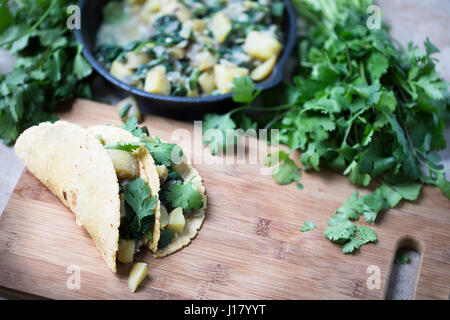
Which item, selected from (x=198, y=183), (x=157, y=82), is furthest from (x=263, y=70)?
(x=198, y=183)

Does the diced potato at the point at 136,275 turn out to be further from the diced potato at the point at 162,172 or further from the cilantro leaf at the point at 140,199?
the diced potato at the point at 162,172

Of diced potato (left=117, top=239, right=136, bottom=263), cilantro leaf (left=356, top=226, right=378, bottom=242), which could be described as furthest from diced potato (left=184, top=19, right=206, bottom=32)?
cilantro leaf (left=356, top=226, right=378, bottom=242)

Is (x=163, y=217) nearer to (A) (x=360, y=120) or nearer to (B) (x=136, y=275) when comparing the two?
(B) (x=136, y=275)

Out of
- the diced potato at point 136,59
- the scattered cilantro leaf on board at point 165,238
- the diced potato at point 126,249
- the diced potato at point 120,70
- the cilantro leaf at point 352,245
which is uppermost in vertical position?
the diced potato at point 136,59

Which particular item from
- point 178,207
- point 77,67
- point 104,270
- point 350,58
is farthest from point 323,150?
point 77,67

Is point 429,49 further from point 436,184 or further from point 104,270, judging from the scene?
point 104,270

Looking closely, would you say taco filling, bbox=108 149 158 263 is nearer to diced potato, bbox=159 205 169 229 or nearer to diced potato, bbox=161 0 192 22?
diced potato, bbox=159 205 169 229

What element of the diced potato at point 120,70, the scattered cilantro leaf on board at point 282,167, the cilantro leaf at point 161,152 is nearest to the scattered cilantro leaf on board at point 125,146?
the cilantro leaf at point 161,152
